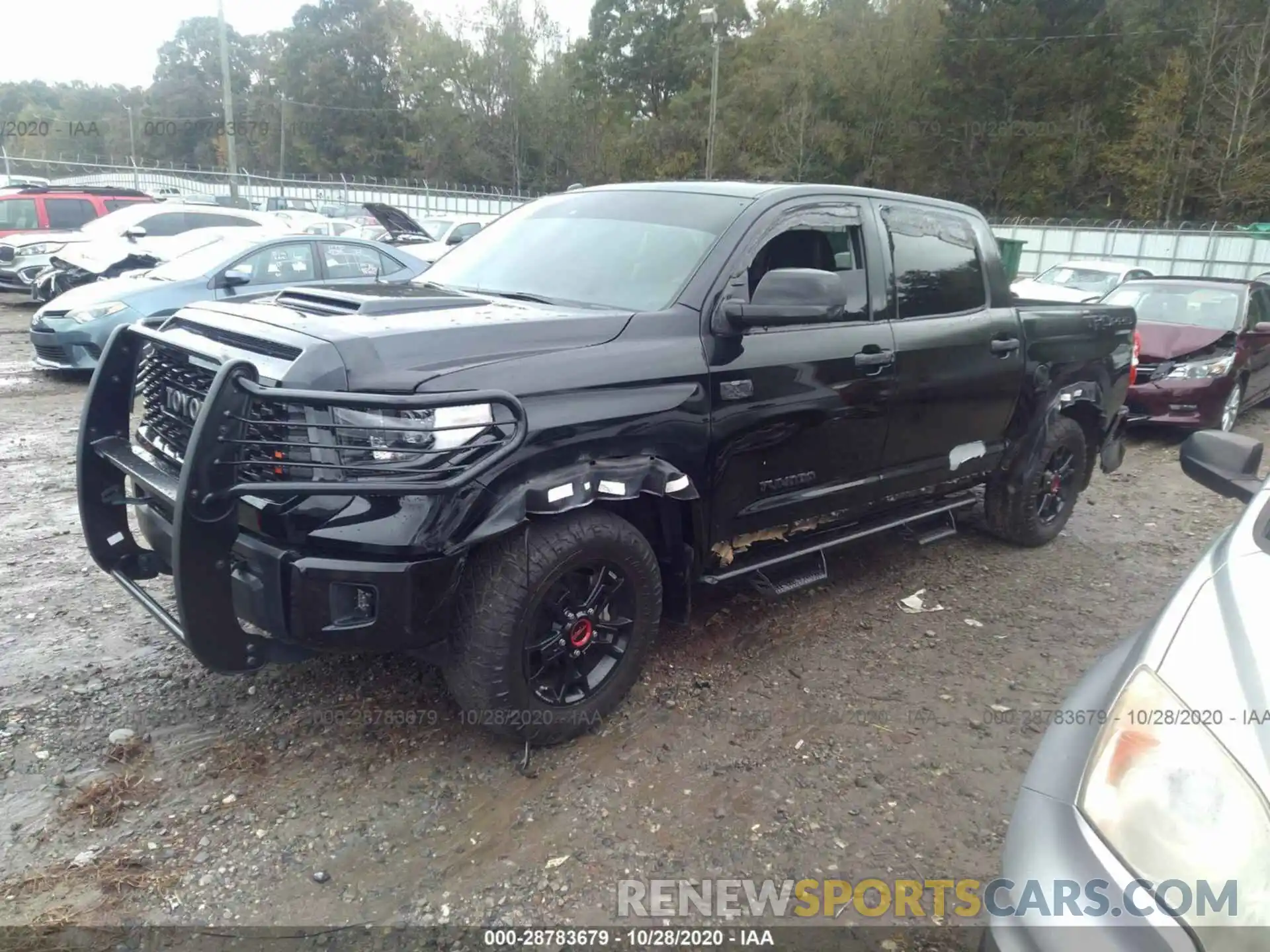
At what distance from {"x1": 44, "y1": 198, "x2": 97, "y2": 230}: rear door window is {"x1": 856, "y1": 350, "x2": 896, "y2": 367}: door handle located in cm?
1628

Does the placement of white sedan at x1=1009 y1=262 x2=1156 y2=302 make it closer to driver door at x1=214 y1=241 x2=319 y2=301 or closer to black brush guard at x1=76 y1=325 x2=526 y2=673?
driver door at x1=214 y1=241 x2=319 y2=301

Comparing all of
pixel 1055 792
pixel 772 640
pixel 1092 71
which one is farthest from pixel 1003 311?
pixel 1092 71

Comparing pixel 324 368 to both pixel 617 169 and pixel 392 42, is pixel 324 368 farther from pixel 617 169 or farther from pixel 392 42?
pixel 392 42

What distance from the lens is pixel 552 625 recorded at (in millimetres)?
3006

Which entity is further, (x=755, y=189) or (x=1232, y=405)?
(x=1232, y=405)

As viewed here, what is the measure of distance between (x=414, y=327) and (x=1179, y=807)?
235 cm

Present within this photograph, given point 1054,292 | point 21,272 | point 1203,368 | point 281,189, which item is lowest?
point 21,272

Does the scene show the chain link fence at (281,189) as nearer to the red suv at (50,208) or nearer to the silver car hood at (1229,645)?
the red suv at (50,208)

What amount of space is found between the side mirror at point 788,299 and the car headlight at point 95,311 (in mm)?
7743

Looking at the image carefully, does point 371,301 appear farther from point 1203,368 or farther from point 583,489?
point 1203,368

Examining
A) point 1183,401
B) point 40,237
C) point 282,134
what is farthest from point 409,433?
point 282,134

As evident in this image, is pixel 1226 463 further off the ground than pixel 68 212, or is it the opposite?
pixel 68 212

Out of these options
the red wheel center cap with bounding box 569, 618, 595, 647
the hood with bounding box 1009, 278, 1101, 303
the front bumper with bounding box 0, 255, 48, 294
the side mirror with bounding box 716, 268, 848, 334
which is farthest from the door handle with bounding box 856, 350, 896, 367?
the front bumper with bounding box 0, 255, 48, 294

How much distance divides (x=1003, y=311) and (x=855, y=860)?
10.5 ft
